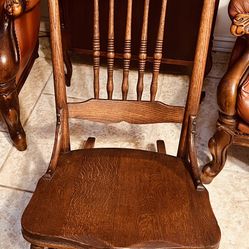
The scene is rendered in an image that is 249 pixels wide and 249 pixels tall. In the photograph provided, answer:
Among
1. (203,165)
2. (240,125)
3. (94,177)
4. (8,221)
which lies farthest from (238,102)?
(8,221)

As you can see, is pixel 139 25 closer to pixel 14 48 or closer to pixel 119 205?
pixel 14 48

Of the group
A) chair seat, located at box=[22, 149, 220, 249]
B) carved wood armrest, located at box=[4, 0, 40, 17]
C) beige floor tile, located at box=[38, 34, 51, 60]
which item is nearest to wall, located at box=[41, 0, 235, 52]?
beige floor tile, located at box=[38, 34, 51, 60]

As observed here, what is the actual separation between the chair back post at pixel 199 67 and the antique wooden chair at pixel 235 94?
0.27m

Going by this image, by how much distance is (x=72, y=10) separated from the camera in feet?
6.42

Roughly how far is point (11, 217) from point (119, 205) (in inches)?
25.4

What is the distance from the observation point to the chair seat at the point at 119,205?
995 mm

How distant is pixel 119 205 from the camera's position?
42.6 inches

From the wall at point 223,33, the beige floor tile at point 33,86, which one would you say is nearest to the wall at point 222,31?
the wall at point 223,33

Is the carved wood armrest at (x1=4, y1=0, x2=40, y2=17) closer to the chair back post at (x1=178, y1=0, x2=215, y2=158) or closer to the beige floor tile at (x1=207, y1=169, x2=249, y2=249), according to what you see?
the chair back post at (x1=178, y1=0, x2=215, y2=158)

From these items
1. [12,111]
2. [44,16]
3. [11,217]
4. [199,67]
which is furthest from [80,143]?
[44,16]

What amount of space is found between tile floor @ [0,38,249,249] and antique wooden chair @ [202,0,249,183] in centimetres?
21

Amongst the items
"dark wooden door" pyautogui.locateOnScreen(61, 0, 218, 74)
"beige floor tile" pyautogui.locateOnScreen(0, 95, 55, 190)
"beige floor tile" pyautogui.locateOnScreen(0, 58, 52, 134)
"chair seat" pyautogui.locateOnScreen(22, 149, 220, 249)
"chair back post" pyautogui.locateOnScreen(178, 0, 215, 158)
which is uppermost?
"chair back post" pyautogui.locateOnScreen(178, 0, 215, 158)

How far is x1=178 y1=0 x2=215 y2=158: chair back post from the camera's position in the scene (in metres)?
1.02

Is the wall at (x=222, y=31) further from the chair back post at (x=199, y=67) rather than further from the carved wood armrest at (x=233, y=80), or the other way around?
the chair back post at (x=199, y=67)
